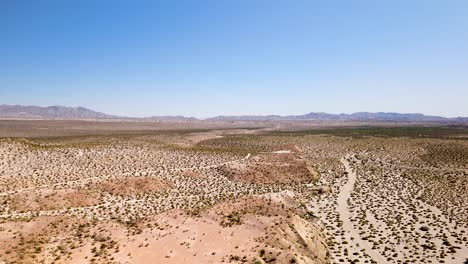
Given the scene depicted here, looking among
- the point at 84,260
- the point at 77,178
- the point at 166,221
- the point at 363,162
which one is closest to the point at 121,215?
the point at 166,221

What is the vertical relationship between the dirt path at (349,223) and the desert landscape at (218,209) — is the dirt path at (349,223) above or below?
below

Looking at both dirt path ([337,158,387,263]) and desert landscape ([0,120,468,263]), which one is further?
dirt path ([337,158,387,263])

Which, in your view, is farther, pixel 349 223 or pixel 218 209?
pixel 349 223

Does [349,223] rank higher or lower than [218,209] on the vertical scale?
lower

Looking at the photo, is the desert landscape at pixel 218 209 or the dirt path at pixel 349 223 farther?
the dirt path at pixel 349 223
